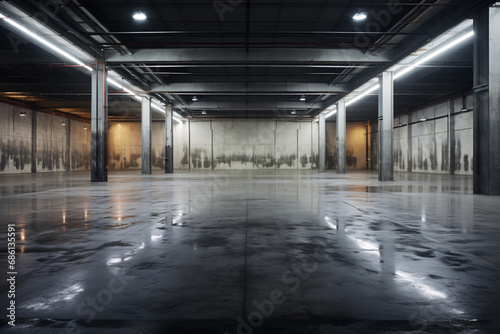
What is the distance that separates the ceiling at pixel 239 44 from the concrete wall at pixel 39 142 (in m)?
3.06

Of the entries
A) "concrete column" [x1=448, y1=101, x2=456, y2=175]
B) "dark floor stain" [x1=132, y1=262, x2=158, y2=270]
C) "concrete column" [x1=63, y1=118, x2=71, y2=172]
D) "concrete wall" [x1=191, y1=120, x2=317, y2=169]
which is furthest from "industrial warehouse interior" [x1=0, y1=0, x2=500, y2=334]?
"concrete wall" [x1=191, y1=120, x2=317, y2=169]

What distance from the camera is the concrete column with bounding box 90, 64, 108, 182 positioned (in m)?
20.6

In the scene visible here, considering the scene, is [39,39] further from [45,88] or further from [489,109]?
[489,109]

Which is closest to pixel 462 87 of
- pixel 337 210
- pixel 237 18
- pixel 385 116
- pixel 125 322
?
pixel 385 116

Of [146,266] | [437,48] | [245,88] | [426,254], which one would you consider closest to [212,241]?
[146,266]

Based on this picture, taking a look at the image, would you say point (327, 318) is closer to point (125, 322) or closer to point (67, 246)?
point (125, 322)

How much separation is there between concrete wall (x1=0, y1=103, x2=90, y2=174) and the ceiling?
3.06m

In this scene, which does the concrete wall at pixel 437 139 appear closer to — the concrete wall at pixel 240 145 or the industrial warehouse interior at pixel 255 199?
the industrial warehouse interior at pixel 255 199

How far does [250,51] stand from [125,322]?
1873cm

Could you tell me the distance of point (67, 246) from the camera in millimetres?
4961

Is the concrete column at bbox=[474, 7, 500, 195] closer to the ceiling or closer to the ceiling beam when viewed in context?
the ceiling

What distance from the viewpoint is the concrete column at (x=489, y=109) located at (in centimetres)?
1266

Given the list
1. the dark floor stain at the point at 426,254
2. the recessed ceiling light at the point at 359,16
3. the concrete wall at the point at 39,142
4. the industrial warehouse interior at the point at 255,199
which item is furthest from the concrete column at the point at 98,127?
the dark floor stain at the point at 426,254

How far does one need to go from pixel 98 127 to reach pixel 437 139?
95.4 feet
